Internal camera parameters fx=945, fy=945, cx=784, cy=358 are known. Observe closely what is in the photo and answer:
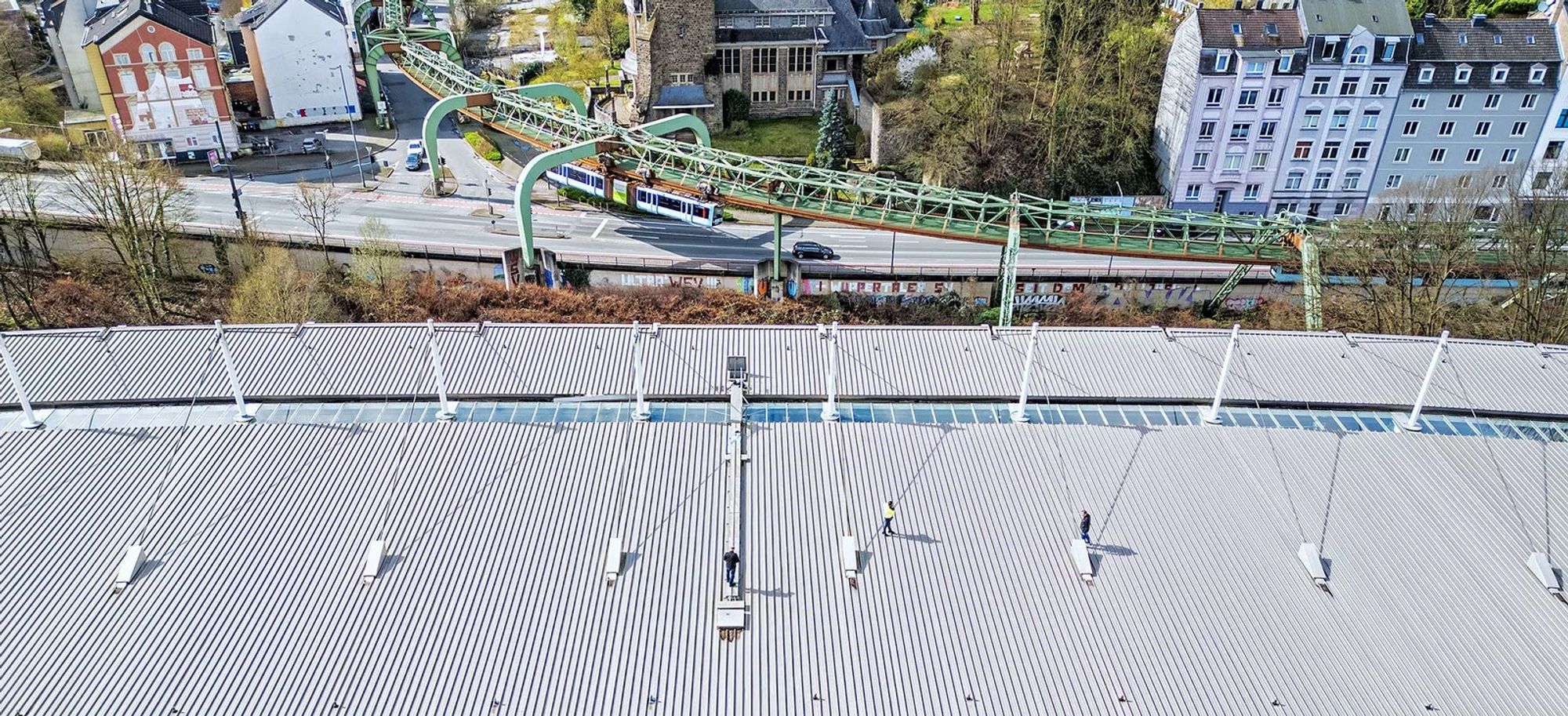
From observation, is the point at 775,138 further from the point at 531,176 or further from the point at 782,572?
the point at 782,572

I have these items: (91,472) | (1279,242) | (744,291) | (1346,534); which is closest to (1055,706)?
(1346,534)

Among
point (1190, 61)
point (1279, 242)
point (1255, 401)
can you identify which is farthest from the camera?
point (1190, 61)

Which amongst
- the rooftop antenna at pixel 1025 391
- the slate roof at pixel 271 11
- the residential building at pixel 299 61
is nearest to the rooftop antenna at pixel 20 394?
the rooftop antenna at pixel 1025 391

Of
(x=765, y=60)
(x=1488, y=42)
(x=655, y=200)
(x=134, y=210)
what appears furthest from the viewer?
(x=765, y=60)

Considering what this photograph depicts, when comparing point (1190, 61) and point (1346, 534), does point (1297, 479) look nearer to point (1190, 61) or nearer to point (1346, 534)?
point (1346, 534)

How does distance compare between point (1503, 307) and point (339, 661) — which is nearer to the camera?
point (339, 661)

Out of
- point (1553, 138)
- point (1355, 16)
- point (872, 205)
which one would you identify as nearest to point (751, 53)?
point (872, 205)
